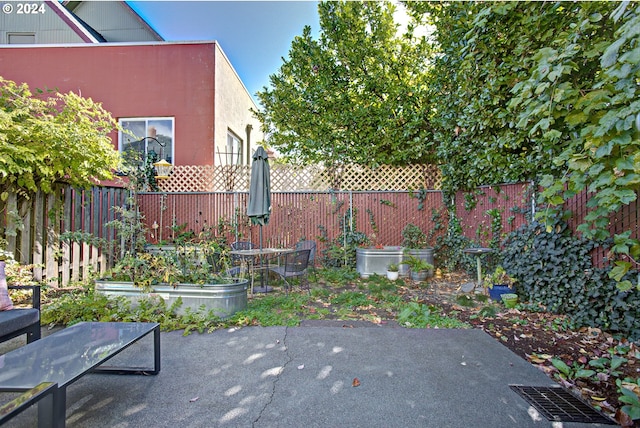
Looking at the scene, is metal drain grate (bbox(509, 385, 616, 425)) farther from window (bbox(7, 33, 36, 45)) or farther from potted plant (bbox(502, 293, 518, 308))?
window (bbox(7, 33, 36, 45))

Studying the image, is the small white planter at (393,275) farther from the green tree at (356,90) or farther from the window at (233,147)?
the window at (233,147)

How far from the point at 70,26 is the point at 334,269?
1190cm

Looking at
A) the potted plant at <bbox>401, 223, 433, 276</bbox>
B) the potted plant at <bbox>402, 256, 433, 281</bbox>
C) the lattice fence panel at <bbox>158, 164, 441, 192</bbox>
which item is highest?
the lattice fence panel at <bbox>158, 164, 441, 192</bbox>

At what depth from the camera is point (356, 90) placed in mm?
8562

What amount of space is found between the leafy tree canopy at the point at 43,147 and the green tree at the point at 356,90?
4785 millimetres

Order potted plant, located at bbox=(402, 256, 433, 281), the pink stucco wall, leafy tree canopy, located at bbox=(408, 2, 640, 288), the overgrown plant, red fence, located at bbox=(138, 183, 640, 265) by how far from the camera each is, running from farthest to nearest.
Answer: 1. the pink stucco wall
2. red fence, located at bbox=(138, 183, 640, 265)
3. potted plant, located at bbox=(402, 256, 433, 281)
4. the overgrown plant
5. leafy tree canopy, located at bbox=(408, 2, 640, 288)

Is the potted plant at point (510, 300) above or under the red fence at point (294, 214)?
under

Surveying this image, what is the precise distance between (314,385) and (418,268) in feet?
14.5

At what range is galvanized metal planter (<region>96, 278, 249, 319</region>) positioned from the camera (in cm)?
389

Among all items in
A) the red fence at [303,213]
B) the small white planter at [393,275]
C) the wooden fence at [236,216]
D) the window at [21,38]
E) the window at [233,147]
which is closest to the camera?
the wooden fence at [236,216]

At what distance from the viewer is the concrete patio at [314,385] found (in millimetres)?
2051

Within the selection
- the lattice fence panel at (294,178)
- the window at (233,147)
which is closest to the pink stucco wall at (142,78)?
the lattice fence panel at (294,178)

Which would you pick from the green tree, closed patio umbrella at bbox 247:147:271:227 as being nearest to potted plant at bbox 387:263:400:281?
the green tree

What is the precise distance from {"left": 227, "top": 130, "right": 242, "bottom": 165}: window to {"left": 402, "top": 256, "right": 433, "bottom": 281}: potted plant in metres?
5.94
